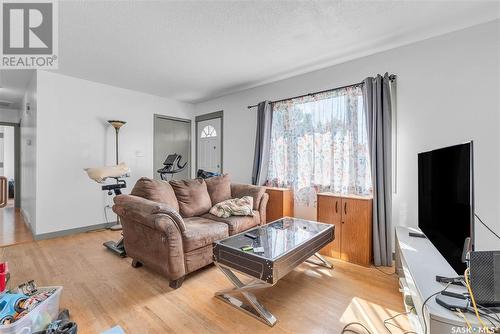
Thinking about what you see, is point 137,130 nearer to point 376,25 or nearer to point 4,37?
point 4,37

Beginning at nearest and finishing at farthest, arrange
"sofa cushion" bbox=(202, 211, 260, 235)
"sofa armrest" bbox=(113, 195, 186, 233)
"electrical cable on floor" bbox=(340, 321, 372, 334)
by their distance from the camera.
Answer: "electrical cable on floor" bbox=(340, 321, 372, 334) → "sofa armrest" bbox=(113, 195, 186, 233) → "sofa cushion" bbox=(202, 211, 260, 235)

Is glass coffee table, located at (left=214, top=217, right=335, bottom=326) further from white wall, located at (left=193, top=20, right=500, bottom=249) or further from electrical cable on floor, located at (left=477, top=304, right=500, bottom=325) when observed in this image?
white wall, located at (left=193, top=20, right=500, bottom=249)

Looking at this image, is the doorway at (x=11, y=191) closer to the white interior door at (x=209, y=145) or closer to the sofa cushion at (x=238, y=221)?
the sofa cushion at (x=238, y=221)

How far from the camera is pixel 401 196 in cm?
265

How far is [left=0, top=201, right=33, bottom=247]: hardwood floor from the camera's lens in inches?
131

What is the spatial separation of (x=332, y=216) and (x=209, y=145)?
3.00 metres

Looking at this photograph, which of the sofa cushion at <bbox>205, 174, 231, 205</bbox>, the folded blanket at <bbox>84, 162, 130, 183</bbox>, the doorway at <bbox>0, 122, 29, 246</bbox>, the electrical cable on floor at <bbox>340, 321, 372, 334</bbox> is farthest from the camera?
the doorway at <bbox>0, 122, 29, 246</bbox>

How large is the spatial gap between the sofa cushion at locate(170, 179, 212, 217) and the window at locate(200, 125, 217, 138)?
1904mm

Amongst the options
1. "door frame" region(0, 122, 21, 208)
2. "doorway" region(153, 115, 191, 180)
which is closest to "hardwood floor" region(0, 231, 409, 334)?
"doorway" region(153, 115, 191, 180)

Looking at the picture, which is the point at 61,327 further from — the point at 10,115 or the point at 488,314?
the point at 10,115

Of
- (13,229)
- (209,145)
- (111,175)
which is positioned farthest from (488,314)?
(13,229)

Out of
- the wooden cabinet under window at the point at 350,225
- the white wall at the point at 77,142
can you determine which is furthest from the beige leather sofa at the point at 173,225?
the white wall at the point at 77,142

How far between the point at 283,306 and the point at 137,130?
3891mm

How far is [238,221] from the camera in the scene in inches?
109
